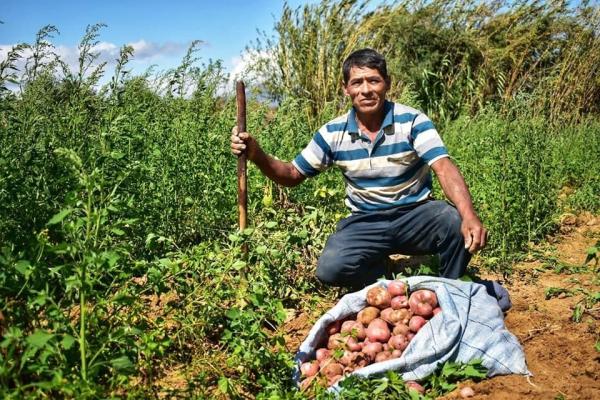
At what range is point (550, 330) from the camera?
11.2 feet

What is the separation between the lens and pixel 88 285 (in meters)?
2.21

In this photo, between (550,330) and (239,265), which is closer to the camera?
(239,265)

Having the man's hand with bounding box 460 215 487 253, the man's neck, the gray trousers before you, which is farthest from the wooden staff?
the man's hand with bounding box 460 215 487 253

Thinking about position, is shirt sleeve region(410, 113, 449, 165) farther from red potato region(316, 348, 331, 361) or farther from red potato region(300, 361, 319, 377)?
red potato region(300, 361, 319, 377)

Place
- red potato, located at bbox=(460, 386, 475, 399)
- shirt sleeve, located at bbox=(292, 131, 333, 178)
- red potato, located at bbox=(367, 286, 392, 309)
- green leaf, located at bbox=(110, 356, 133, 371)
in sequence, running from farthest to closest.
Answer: shirt sleeve, located at bbox=(292, 131, 333, 178), red potato, located at bbox=(367, 286, 392, 309), red potato, located at bbox=(460, 386, 475, 399), green leaf, located at bbox=(110, 356, 133, 371)

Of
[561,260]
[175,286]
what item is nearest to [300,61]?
[561,260]

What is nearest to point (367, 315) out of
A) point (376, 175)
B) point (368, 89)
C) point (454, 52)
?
point (376, 175)

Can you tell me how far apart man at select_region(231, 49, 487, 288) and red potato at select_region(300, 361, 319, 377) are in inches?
37.4

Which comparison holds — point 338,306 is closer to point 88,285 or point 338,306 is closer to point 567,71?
point 88,285

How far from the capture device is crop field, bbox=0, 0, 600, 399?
7.68ft

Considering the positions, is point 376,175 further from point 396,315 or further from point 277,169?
point 396,315

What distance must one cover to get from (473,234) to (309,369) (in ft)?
3.53

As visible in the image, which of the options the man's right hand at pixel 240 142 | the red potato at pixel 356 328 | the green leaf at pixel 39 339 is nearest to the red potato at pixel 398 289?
the red potato at pixel 356 328

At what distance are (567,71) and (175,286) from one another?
8742 millimetres
